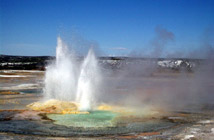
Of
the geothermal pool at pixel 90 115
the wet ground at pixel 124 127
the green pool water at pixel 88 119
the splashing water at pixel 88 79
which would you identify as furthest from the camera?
the splashing water at pixel 88 79

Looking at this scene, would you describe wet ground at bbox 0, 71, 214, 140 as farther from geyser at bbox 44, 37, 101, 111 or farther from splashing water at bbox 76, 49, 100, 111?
geyser at bbox 44, 37, 101, 111

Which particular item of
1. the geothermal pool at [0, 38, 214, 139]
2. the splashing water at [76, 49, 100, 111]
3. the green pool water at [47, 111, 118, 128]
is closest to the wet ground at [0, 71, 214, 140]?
the geothermal pool at [0, 38, 214, 139]

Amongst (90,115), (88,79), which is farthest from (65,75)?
(90,115)

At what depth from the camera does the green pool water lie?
9.77 m

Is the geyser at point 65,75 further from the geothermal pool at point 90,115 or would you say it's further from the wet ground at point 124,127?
the wet ground at point 124,127

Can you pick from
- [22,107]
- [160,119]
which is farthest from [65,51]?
[160,119]

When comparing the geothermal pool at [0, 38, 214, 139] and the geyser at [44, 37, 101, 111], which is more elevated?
the geyser at [44, 37, 101, 111]

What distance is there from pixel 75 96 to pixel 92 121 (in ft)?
16.6

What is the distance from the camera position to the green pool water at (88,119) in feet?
32.1

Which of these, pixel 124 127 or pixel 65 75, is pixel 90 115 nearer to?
pixel 124 127

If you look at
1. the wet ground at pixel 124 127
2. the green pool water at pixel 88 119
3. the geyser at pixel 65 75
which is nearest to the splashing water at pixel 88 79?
the geyser at pixel 65 75

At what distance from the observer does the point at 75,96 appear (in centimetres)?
1515

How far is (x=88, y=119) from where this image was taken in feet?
34.8

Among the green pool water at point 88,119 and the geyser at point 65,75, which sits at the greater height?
the geyser at point 65,75
